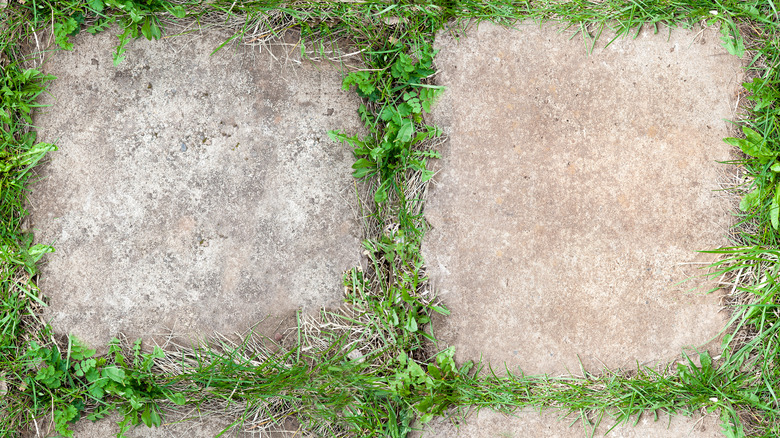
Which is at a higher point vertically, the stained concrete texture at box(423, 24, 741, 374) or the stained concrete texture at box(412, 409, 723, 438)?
the stained concrete texture at box(423, 24, 741, 374)

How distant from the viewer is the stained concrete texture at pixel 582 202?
7.49 feet

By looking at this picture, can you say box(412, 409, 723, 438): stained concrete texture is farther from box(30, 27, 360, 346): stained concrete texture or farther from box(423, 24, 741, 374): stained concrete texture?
box(30, 27, 360, 346): stained concrete texture

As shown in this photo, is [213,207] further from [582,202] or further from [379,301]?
[582,202]

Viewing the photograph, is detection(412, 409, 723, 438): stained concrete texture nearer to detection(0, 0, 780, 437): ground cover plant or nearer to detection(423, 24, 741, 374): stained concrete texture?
detection(0, 0, 780, 437): ground cover plant

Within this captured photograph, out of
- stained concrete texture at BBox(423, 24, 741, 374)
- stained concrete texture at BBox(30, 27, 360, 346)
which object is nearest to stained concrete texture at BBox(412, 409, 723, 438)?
stained concrete texture at BBox(423, 24, 741, 374)

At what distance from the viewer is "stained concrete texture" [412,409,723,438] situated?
90.0 inches

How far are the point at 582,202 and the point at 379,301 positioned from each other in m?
1.04

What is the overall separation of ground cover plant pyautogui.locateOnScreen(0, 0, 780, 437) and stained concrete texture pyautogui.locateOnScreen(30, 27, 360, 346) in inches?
4.3

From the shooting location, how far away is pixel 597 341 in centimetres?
229

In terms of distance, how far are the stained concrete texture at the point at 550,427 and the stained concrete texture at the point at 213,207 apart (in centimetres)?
83

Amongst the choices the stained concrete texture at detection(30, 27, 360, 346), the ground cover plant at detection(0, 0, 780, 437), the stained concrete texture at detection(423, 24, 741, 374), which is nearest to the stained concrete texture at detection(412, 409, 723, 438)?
the ground cover plant at detection(0, 0, 780, 437)

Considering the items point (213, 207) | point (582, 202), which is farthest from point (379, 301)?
point (582, 202)

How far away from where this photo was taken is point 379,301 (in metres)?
2.34

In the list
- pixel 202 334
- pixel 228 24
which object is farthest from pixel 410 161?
pixel 202 334
